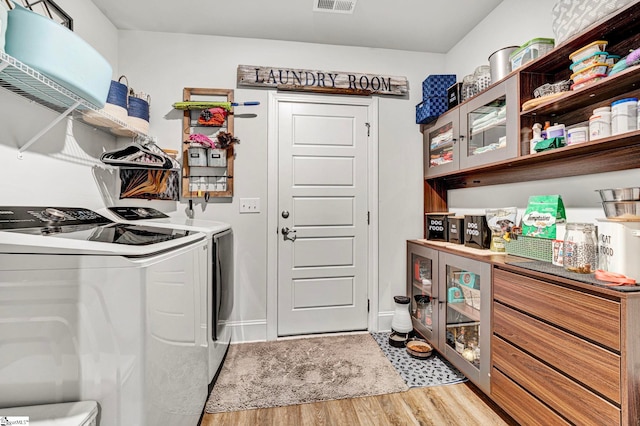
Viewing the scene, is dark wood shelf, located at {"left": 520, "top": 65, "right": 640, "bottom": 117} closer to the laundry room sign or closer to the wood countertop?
the wood countertop

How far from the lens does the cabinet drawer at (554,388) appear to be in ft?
3.78

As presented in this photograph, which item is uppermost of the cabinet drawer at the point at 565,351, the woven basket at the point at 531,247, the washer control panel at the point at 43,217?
the washer control panel at the point at 43,217

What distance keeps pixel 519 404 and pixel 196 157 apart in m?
2.66

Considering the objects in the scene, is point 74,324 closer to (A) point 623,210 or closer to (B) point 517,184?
(A) point 623,210

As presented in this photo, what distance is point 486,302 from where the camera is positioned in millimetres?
1775

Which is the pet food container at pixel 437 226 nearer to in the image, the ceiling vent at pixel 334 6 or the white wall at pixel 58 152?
the ceiling vent at pixel 334 6

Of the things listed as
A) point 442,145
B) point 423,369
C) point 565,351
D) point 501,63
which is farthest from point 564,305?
point 442,145

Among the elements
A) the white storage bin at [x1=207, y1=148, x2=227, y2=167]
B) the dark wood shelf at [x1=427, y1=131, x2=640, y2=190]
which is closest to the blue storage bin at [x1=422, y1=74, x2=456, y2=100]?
the dark wood shelf at [x1=427, y1=131, x2=640, y2=190]

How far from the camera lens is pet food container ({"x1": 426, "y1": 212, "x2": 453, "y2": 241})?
2.58 metres

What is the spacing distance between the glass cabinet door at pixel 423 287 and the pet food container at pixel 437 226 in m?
0.19

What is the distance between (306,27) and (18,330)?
8.51 feet

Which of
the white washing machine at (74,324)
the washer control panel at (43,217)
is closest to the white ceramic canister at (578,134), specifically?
the white washing machine at (74,324)

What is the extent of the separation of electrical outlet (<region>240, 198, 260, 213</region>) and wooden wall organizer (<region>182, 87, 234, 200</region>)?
0.42 ft

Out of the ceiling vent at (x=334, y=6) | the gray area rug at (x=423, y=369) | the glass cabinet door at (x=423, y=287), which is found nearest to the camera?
the gray area rug at (x=423, y=369)
